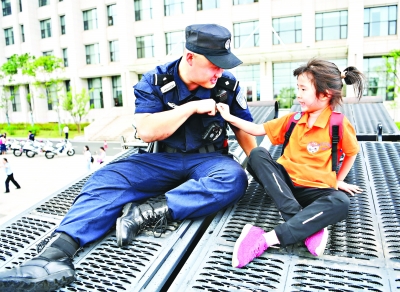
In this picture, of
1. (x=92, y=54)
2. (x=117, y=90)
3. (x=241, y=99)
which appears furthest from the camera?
(x=92, y=54)

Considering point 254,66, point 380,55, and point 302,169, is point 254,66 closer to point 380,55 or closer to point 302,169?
point 380,55

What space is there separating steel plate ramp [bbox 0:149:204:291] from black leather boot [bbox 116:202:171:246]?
0.04 metres

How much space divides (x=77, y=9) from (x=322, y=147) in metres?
28.8

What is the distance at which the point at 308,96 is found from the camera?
1.93 m

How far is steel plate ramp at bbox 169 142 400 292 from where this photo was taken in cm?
122

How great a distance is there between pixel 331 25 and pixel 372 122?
18.0m

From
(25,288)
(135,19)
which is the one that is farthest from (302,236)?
(135,19)

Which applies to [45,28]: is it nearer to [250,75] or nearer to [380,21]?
[250,75]

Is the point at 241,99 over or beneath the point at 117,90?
beneath

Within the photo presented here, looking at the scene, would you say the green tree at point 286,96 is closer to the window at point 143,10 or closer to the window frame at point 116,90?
the window at point 143,10

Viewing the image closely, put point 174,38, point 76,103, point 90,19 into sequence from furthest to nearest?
1. point 90,19
2. point 76,103
3. point 174,38

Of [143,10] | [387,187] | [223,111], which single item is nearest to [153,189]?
[223,111]

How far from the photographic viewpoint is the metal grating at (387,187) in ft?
4.74

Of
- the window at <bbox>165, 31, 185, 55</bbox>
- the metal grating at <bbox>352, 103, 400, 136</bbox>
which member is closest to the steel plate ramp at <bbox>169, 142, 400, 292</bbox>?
the metal grating at <bbox>352, 103, 400, 136</bbox>
